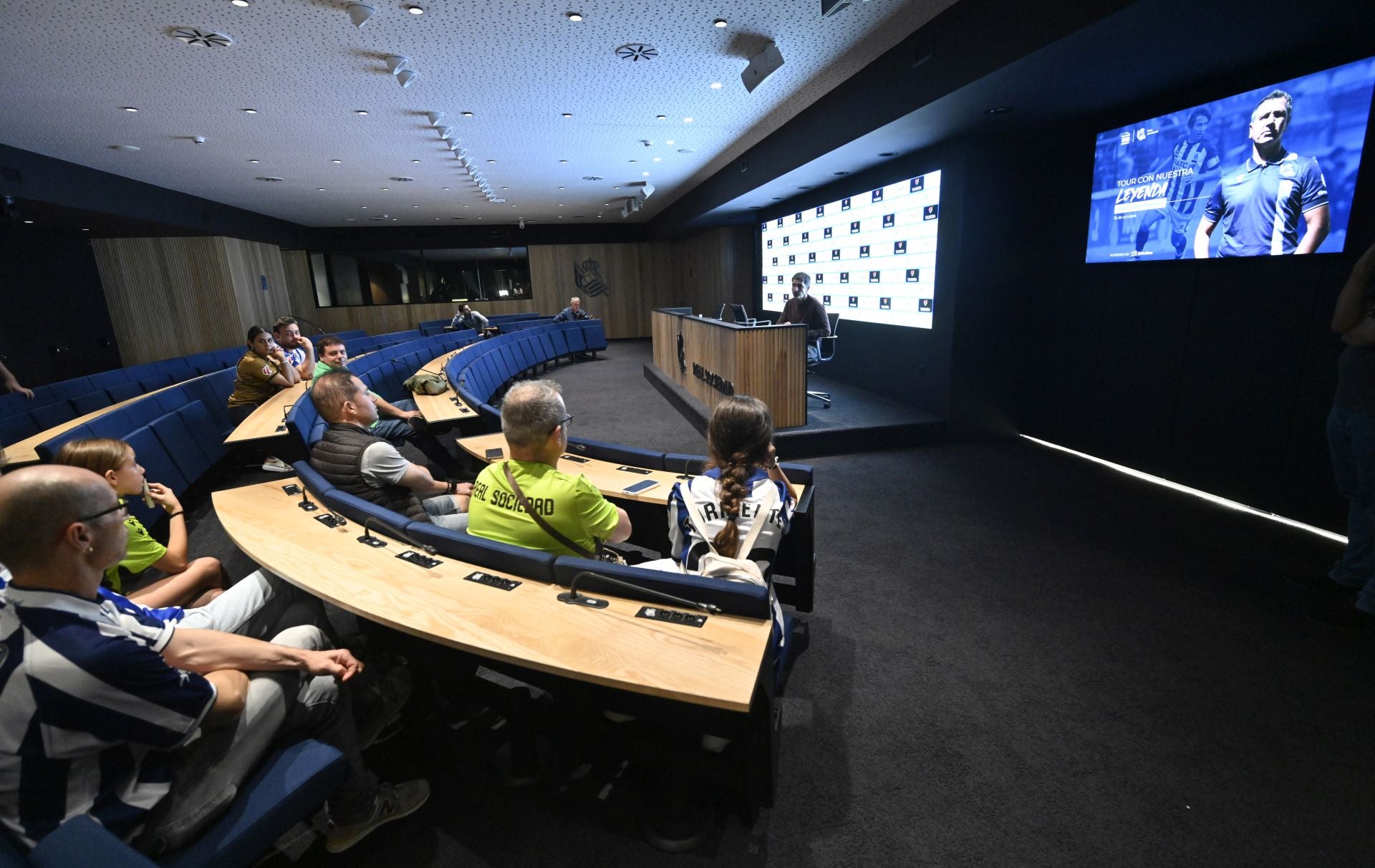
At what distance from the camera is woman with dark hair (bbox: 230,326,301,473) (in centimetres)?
483

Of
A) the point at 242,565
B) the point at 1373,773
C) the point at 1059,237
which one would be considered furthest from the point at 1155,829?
the point at 1059,237

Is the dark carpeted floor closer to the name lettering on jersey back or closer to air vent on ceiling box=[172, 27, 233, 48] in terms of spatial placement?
the name lettering on jersey back

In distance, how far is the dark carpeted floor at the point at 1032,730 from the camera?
1662 mm

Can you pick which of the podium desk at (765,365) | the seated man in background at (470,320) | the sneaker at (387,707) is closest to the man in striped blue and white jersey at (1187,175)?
the podium desk at (765,365)

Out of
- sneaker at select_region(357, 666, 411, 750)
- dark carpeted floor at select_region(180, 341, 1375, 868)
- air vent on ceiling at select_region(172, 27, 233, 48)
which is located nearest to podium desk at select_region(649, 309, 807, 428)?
dark carpeted floor at select_region(180, 341, 1375, 868)

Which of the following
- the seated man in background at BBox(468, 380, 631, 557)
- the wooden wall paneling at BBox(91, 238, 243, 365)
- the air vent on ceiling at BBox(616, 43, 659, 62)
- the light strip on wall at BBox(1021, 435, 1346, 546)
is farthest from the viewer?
the wooden wall paneling at BBox(91, 238, 243, 365)

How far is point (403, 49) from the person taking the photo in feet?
12.7

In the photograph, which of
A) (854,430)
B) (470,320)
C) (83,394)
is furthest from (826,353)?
(470,320)

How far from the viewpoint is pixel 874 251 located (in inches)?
263

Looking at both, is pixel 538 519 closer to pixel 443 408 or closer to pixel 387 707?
pixel 387 707

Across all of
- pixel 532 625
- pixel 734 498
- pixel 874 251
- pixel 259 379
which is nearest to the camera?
pixel 532 625

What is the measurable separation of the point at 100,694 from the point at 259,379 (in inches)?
186

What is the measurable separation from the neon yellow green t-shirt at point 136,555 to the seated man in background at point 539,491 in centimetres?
133

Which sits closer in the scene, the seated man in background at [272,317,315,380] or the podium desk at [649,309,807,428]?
the podium desk at [649,309,807,428]
